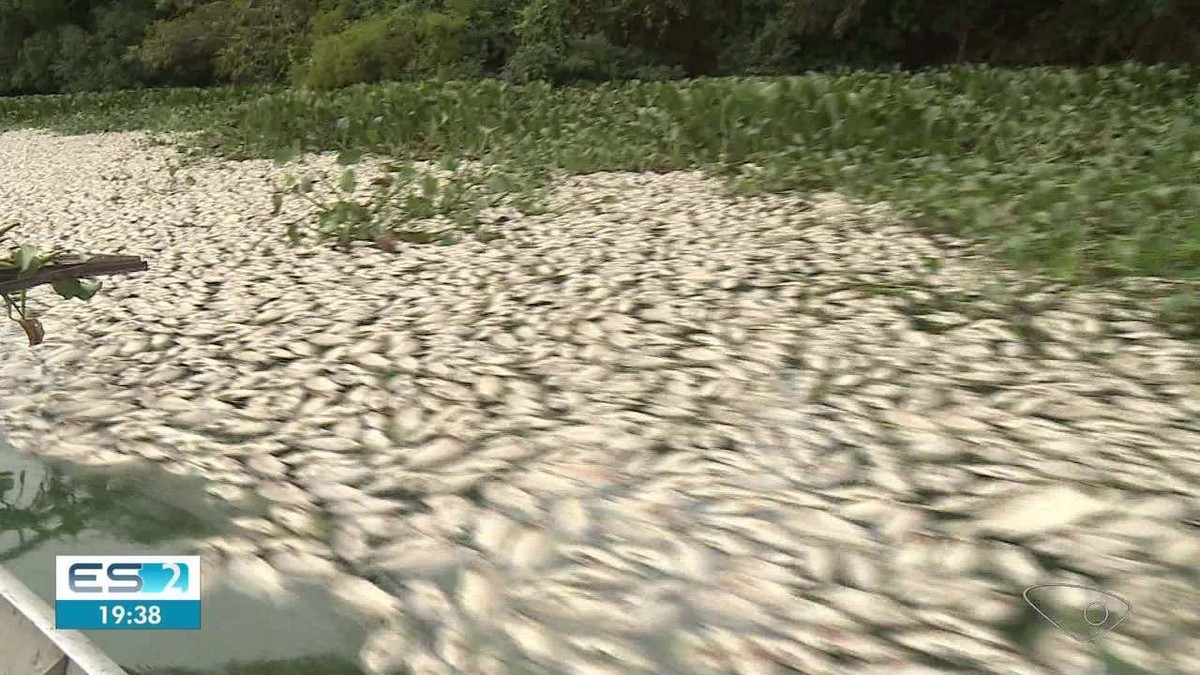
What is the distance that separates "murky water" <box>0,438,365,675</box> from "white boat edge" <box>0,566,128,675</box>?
63mm

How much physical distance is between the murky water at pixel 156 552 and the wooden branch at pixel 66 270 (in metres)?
0.27

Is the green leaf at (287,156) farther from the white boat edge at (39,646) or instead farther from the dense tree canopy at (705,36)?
the white boat edge at (39,646)

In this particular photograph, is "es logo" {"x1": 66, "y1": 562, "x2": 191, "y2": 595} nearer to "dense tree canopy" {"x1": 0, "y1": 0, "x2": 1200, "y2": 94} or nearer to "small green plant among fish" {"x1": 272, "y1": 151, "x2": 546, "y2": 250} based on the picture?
"small green plant among fish" {"x1": 272, "y1": 151, "x2": 546, "y2": 250}

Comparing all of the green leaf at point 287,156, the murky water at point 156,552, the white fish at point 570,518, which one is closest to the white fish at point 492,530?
the white fish at point 570,518

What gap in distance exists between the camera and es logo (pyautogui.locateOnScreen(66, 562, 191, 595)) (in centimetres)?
106

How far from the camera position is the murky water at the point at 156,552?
972mm

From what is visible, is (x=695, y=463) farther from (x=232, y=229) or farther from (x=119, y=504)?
(x=232, y=229)

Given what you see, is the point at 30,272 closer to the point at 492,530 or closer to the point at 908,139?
the point at 492,530

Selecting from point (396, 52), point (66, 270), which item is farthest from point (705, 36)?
point (66, 270)

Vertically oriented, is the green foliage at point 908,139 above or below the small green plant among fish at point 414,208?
above

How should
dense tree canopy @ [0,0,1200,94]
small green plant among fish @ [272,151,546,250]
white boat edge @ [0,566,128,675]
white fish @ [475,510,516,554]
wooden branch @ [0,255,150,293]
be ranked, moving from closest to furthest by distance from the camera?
white boat edge @ [0,566,128,675], white fish @ [475,510,516,554], wooden branch @ [0,255,150,293], small green plant among fish @ [272,151,546,250], dense tree canopy @ [0,0,1200,94]

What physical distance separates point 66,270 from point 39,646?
703 mm

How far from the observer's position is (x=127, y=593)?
106cm

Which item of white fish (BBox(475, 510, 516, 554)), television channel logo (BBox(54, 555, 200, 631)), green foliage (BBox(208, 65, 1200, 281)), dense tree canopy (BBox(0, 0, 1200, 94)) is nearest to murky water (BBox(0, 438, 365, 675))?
television channel logo (BBox(54, 555, 200, 631))
